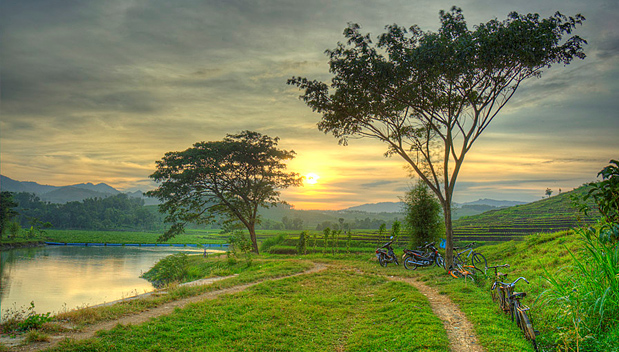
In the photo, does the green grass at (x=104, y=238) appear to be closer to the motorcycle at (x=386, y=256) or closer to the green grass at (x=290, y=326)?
the motorcycle at (x=386, y=256)

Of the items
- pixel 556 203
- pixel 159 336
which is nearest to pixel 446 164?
pixel 159 336

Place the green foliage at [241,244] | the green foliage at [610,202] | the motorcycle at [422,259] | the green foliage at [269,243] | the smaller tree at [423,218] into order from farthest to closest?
1. the green foliage at [269,243]
2. the green foliage at [241,244]
3. the smaller tree at [423,218]
4. the motorcycle at [422,259]
5. the green foliage at [610,202]

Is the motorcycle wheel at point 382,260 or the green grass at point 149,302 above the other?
the green grass at point 149,302

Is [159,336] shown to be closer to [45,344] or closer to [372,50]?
[45,344]

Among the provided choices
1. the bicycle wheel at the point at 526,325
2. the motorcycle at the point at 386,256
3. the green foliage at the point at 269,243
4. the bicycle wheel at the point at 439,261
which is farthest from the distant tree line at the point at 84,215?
the bicycle wheel at the point at 526,325

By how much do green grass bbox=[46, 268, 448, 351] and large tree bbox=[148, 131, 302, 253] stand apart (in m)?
18.5

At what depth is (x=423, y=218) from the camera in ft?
68.4

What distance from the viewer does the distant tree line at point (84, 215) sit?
9912 cm

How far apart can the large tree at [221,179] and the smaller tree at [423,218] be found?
41.4ft

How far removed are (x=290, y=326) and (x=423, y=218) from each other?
1492cm

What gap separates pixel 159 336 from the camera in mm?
6953

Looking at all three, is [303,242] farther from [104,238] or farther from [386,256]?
[104,238]

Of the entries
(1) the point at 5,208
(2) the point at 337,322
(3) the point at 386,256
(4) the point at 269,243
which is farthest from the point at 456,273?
(1) the point at 5,208

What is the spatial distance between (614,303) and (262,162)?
26.5 meters
